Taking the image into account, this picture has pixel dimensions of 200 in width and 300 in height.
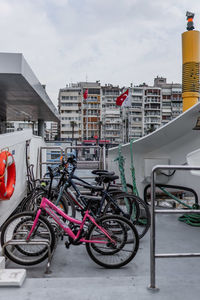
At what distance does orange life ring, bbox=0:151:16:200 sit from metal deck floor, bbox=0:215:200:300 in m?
0.83

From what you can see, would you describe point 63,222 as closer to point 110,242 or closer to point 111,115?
point 110,242

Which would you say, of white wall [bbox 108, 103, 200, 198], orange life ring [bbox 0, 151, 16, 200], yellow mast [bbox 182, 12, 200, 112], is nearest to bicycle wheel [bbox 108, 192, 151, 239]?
orange life ring [bbox 0, 151, 16, 200]

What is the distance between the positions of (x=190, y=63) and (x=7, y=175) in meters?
10.7

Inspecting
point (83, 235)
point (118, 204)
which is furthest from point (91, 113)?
point (83, 235)

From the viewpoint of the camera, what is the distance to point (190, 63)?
12.8 meters

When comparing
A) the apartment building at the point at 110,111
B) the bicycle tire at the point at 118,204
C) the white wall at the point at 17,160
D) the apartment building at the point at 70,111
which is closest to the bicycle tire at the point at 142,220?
the bicycle tire at the point at 118,204

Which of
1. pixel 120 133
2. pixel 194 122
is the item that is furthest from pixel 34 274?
pixel 120 133

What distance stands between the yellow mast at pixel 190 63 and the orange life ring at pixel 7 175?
33.6 feet

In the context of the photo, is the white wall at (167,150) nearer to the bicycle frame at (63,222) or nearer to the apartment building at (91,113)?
the bicycle frame at (63,222)

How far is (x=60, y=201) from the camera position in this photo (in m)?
4.30

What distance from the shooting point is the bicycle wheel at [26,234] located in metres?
3.38

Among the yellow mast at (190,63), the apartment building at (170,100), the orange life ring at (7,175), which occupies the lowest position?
the orange life ring at (7,175)

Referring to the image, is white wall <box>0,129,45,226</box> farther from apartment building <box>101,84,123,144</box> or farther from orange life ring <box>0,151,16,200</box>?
apartment building <box>101,84,123,144</box>

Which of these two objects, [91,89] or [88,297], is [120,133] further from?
[88,297]
